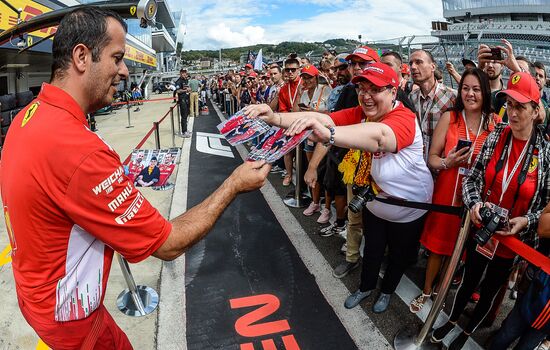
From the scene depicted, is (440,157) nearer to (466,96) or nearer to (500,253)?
(466,96)

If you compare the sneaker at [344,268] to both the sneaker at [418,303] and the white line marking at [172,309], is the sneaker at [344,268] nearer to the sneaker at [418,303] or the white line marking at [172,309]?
the sneaker at [418,303]

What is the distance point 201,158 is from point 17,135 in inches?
303

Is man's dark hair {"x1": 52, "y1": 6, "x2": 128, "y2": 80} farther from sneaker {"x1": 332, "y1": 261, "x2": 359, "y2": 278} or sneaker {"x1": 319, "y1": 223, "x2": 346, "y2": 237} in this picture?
sneaker {"x1": 319, "y1": 223, "x2": 346, "y2": 237}

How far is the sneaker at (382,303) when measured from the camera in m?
3.24

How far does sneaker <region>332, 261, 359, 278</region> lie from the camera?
3.79 metres

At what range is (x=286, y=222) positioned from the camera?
5.16 m

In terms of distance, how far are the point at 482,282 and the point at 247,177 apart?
2.18m

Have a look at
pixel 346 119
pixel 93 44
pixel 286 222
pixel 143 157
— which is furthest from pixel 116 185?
pixel 286 222

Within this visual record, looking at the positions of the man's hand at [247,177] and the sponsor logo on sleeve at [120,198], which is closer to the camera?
the sponsor logo on sleeve at [120,198]

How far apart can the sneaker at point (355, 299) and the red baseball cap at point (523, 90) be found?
2.05m

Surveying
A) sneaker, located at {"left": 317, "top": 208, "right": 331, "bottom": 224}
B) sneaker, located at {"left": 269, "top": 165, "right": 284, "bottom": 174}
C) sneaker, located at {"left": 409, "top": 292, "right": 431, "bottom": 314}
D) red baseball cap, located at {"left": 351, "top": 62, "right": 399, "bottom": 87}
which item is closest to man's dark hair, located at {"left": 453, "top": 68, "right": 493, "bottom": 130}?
red baseball cap, located at {"left": 351, "top": 62, "right": 399, "bottom": 87}

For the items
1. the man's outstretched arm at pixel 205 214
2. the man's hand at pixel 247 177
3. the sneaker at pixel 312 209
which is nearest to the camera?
the man's outstretched arm at pixel 205 214

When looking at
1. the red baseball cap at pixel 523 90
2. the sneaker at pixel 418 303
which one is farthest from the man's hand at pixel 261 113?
the sneaker at pixel 418 303

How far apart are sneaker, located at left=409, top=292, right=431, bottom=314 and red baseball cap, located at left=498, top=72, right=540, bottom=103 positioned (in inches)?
73.2
